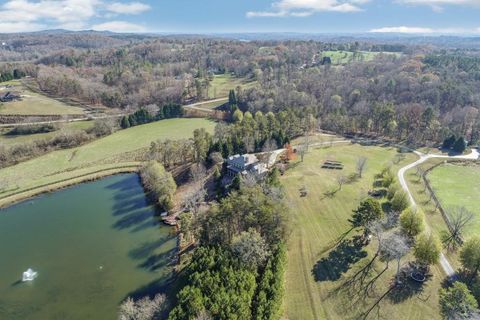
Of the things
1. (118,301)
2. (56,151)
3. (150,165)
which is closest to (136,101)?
(56,151)

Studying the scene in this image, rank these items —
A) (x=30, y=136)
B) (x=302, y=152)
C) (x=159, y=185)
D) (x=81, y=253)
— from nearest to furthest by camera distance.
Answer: (x=81, y=253)
(x=159, y=185)
(x=302, y=152)
(x=30, y=136)

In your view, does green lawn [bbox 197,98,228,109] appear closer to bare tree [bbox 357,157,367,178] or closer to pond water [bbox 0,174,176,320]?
pond water [bbox 0,174,176,320]

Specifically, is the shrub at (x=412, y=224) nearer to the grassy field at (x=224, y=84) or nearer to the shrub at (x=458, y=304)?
the shrub at (x=458, y=304)

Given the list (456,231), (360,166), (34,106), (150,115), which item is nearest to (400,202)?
(456,231)

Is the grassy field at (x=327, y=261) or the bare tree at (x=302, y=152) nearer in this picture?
the grassy field at (x=327, y=261)

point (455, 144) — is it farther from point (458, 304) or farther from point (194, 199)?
point (194, 199)

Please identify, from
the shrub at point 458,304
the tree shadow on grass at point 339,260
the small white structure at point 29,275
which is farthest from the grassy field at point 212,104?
the shrub at point 458,304
